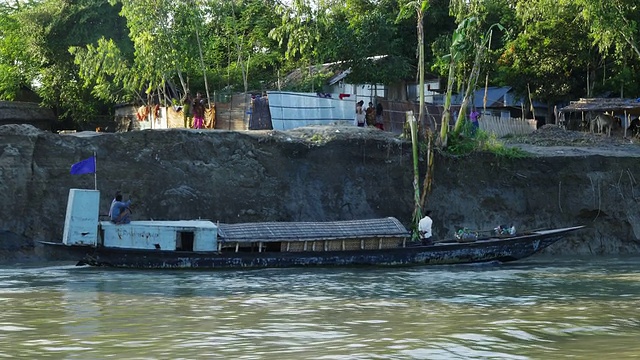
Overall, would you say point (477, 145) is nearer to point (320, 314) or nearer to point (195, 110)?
point (195, 110)

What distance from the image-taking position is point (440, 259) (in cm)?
2167

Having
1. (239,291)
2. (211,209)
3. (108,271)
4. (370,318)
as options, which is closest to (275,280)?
(239,291)

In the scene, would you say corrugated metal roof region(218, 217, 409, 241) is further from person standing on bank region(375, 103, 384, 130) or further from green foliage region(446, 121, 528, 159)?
person standing on bank region(375, 103, 384, 130)

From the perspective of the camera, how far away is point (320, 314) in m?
13.9

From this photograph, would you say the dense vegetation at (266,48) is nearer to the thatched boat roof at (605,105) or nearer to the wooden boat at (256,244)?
the thatched boat roof at (605,105)

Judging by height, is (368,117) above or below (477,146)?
above

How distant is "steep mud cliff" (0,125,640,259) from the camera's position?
2431 cm

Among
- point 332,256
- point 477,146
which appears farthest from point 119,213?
point 477,146

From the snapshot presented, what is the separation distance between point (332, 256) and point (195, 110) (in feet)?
36.1

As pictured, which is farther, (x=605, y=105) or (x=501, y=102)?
(x=501, y=102)

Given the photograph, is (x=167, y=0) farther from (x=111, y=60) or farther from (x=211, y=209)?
(x=211, y=209)

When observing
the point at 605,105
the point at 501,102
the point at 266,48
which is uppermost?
the point at 266,48

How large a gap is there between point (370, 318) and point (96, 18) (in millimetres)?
28882

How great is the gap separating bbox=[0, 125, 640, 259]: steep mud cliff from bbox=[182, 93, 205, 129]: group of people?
394 cm
